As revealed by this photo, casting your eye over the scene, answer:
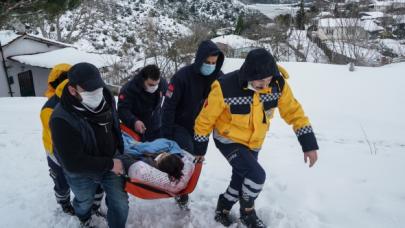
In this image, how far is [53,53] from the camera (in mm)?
17516

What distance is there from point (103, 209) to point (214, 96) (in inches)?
65.7

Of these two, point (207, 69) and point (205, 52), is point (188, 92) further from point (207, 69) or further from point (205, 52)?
point (205, 52)

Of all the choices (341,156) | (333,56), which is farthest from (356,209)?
(333,56)

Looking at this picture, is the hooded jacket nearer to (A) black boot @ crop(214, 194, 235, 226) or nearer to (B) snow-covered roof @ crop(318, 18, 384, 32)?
(A) black boot @ crop(214, 194, 235, 226)

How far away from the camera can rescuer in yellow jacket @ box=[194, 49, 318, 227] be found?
271 cm

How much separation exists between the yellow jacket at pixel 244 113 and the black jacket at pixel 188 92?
50 centimetres

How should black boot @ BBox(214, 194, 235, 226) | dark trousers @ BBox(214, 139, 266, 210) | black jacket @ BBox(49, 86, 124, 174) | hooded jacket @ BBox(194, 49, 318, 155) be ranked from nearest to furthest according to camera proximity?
black jacket @ BBox(49, 86, 124, 174) → hooded jacket @ BBox(194, 49, 318, 155) → dark trousers @ BBox(214, 139, 266, 210) → black boot @ BBox(214, 194, 235, 226)

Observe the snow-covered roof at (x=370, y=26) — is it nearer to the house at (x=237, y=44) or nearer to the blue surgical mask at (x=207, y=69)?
the house at (x=237, y=44)

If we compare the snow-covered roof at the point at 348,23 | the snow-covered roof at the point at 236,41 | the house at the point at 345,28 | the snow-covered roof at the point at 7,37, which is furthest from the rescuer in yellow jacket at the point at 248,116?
the snow-covered roof at the point at 236,41

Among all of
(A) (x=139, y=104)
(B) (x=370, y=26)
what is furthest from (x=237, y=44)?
(A) (x=139, y=104)

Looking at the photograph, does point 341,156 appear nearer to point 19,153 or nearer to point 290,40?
point 19,153

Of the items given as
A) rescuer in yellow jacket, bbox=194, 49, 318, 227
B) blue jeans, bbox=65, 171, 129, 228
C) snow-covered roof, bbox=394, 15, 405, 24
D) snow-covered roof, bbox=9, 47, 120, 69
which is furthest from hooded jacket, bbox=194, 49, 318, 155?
snow-covered roof, bbox=394, 15, 405, 24

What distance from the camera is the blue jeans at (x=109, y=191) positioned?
2.71m

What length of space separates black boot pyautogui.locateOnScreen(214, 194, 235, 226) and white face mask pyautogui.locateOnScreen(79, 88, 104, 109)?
58.1 inches
